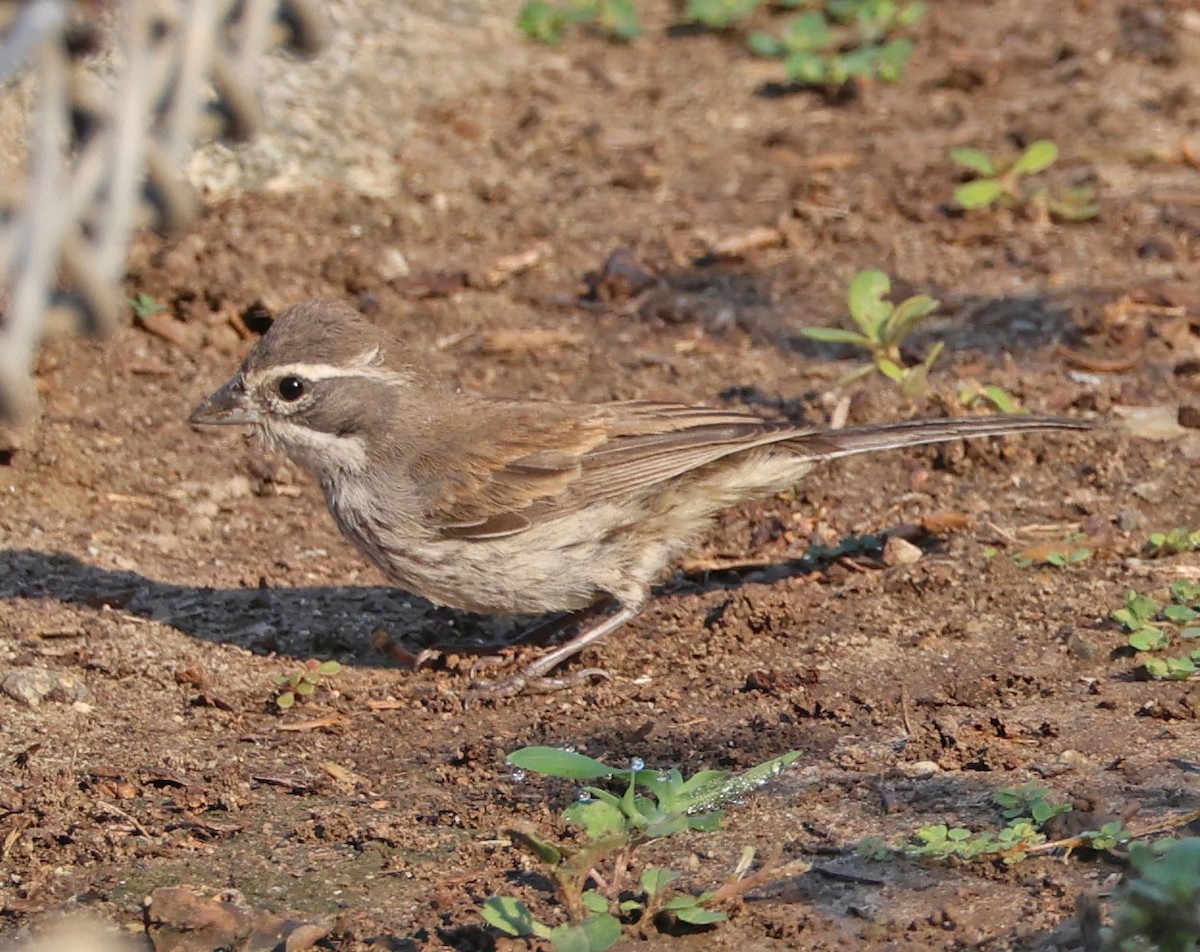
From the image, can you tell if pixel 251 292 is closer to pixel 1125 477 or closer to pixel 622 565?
pixel 622 565

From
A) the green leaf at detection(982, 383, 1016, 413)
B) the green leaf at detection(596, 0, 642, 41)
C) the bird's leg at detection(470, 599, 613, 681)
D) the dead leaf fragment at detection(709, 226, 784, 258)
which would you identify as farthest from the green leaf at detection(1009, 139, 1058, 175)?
the bird's leg at detection(470, 599, 613, 681)

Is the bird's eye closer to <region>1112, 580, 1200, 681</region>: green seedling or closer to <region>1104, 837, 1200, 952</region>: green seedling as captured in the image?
<region>1112, 580, 1200, 681</region>: green seedling

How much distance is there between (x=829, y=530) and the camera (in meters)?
7.46

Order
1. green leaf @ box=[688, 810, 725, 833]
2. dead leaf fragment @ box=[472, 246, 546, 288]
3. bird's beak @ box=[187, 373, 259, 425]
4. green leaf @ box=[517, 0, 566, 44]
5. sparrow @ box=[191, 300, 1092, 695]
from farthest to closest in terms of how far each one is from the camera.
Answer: green leaf @ box=[517, 0, 566, 44]
dead leaf fragment @ box=[472, 246, 546, 288]
bird's beak @ box=[187, 373, 259, 425]
sparrow @ box=[191, 300, 1092, 695]
green leaf @ box=[688, 810, 725, 833]

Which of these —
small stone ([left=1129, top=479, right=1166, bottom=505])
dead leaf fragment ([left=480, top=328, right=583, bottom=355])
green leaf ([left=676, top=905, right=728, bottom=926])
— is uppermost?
green leaf ([left=676, top=905, right=728, bottom=926])

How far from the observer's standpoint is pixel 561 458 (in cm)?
700

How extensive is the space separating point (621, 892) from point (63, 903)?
5.11ft

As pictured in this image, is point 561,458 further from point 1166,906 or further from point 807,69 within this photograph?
point 807,69

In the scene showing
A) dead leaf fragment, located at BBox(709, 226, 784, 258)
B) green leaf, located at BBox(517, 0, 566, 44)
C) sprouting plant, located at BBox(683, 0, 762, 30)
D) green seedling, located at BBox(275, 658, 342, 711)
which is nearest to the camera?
green seedling, located at BBox(275, 658, 342, 711)

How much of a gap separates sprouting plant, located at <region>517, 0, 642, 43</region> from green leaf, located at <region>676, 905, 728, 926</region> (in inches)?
359

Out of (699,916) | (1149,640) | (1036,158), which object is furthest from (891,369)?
(699,916)

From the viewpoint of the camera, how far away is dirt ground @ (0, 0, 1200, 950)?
506cm

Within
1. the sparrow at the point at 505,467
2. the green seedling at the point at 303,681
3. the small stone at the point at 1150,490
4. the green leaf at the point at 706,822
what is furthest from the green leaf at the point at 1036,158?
the green leaf at the point at 706,822

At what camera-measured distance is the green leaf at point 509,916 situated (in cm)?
431
